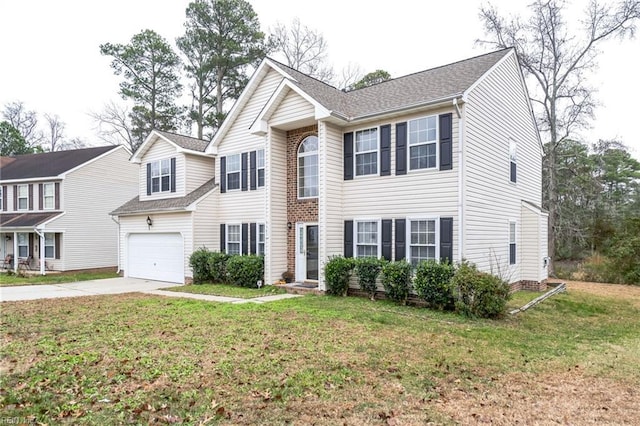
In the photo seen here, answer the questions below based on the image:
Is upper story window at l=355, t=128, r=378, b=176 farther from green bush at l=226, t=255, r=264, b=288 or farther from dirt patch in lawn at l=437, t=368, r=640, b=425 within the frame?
dirt patch in lawn at l=437, t=368, r=640, b=425

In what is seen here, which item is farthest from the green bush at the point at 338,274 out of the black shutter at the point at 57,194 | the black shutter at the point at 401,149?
the black shutter at the point at 57,194

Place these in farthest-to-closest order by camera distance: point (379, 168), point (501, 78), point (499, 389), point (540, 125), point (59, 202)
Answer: point (540, 125)
point (59, 202)
point (501, 78)
point (379, 168)
point (499, 389)

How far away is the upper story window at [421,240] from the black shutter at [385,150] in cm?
177

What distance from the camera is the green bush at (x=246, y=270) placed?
44.0 feet

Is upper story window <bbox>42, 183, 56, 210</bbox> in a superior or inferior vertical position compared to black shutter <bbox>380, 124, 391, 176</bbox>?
inferior

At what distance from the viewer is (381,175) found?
11734mm

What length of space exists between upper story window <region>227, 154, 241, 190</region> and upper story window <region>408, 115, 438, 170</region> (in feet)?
24.1

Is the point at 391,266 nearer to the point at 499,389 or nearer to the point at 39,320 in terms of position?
the point at 499,389

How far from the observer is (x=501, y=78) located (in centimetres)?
1280

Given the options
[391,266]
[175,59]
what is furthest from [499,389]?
[175,59]

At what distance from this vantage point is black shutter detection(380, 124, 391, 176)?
11602 mm

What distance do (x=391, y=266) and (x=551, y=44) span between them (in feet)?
59.9

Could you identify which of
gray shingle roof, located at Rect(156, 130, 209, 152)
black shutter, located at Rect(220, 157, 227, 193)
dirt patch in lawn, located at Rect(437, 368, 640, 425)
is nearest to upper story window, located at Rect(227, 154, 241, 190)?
black shutter, located at Rect(220, 157, 227, 193)

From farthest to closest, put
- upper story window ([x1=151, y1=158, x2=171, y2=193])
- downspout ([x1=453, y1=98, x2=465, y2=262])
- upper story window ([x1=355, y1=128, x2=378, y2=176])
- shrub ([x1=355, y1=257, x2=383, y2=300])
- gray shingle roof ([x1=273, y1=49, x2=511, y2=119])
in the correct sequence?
upper story window ([x1=151, y1=158, x2=171, y2=193]), upper story window ([x1=355, y1=128, x2=378, y2=176]), gray shingle roof ([x1=273, y1=49, x2=511, y2=119]), shrub ([x1=355, y1=257, x2=383, y2=300]), downspout ([x1=453, y1=98, x2=465, y2=262])
